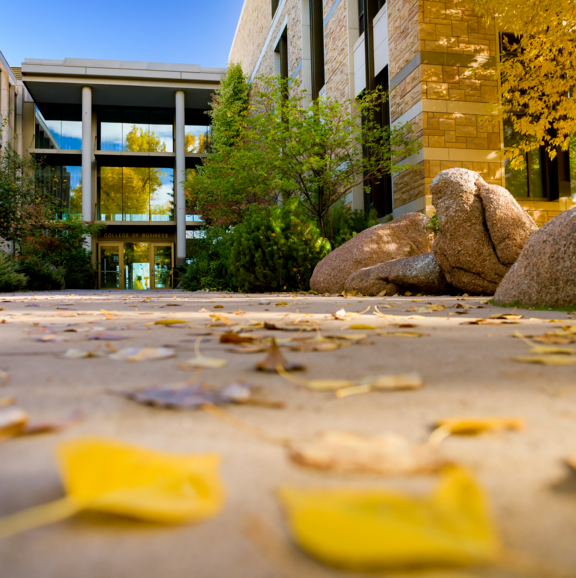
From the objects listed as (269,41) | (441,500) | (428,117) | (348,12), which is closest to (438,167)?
(428,117)

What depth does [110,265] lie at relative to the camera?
74.8ft

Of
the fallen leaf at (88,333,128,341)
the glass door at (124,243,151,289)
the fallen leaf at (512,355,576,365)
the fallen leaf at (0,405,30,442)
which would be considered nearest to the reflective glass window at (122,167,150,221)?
the glass door at (124,243,151,289)

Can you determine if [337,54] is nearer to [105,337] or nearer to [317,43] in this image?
[317,43]

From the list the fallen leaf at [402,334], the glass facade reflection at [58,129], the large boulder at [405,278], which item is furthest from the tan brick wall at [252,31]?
the fallen leaf at [402,334]

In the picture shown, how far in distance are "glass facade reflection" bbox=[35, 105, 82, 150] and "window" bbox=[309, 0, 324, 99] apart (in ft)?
44.7

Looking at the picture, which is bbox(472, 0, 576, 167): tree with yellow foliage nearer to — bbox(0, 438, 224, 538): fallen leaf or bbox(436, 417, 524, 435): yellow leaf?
bbox(436, 417, 524, 435): yellow leaf

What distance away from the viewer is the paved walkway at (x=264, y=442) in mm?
433

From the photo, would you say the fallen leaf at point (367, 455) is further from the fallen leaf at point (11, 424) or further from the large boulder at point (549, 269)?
the large boulder at point (549, 269)

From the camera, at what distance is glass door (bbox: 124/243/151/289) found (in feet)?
75.5

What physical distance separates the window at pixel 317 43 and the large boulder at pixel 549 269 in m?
11.8

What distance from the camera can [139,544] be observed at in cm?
45

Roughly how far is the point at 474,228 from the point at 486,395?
16.0 feet

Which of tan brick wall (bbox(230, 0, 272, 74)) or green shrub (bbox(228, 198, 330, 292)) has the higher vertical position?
tan brick wall (bbox(230, 0, 272, 74))

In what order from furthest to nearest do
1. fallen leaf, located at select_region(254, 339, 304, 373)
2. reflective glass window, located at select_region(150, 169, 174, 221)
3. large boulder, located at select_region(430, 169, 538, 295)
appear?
reflective glass window, located at select_region(150, 169, 174, 221), large boulder, located at select_region(430, 169, 538, 295), fallen leaf, located at select_region(254, 339, 304, 373)
